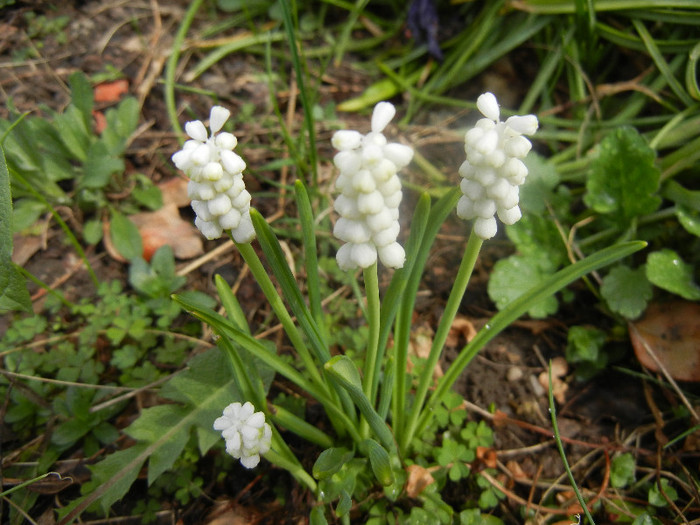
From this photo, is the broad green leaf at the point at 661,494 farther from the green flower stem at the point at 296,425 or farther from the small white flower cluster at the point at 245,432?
the small white flower cluster at the point at 245,432

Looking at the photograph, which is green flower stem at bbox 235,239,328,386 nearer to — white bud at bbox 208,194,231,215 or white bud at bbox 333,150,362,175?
white bud at bbox 208,194,231,215

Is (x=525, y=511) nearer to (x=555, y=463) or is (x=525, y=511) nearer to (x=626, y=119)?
(x=555, y=463)

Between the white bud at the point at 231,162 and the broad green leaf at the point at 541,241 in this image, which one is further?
the broad green leaf at the point at 541,241

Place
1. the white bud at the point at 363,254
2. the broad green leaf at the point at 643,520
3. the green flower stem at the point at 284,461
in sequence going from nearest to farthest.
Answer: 1. the white bud at the point at 363,254
2. the green flower stem at the point at 284,461
3. the broad green leaf at the point at 643,520

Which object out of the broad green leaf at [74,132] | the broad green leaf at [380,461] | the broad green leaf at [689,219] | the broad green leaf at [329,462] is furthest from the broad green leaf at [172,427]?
the broad green leaf at [689,219]

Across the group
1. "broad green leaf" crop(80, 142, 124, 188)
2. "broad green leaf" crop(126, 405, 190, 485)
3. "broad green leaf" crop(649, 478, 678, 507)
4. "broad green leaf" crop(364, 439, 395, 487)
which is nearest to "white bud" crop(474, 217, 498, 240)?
"broad green leaf" crop(364, 439, 395, 487)

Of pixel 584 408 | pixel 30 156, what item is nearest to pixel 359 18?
pixel 30 156

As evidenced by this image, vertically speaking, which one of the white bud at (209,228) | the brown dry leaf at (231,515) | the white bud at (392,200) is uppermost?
the white bud at (392,200)

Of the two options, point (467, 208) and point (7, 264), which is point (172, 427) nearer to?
point (7, 264)
